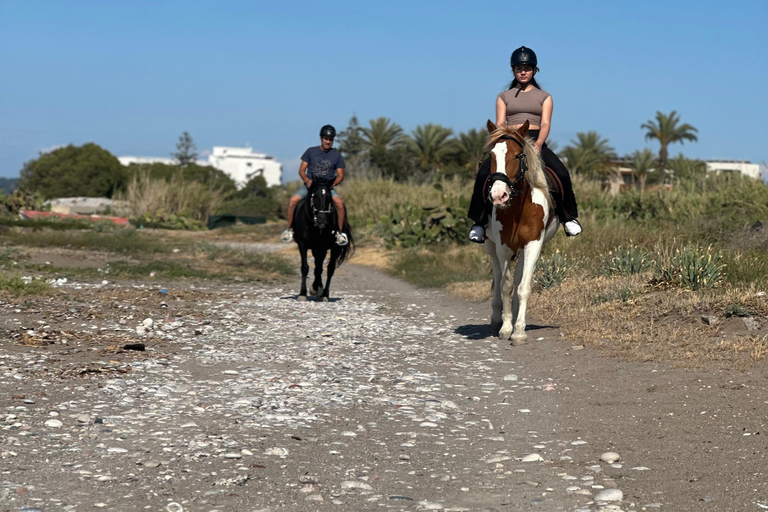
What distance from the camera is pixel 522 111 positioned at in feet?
32.3

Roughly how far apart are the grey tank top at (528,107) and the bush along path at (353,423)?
2498 mm

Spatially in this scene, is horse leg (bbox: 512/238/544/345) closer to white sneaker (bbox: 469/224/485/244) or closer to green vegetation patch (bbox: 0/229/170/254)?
white sneaker (bbox: 469/224/485/244)

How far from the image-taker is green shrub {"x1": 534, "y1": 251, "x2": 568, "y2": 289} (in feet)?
43.5

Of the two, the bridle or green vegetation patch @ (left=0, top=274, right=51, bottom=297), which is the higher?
the bridle

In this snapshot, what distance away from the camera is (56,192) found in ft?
222

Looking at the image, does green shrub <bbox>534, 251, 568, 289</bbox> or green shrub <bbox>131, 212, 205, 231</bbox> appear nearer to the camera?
green shrub <bbox>534, 251, 568, 289</bbox>

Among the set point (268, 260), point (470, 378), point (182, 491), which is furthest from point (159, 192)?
point (182, 491)

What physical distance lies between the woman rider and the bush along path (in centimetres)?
143

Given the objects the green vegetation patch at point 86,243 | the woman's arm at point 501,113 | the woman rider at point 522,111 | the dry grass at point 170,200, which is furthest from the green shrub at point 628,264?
the dry grass at point 170,200

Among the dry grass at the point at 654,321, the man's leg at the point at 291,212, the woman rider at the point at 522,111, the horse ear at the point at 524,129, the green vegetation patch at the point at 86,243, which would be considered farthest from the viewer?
the green vegetation patch at the point at 86,243

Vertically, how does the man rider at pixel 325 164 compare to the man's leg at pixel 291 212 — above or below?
above

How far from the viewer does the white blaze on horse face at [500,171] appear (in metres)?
8.55

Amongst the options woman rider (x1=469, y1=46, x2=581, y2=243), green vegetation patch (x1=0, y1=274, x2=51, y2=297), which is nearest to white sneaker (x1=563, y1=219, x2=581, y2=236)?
woman rider (x1=469, y1=46, x2=581, y2=243)

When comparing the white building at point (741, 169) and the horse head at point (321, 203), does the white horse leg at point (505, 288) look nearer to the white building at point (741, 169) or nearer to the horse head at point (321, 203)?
the horse head at point (321, 203)
